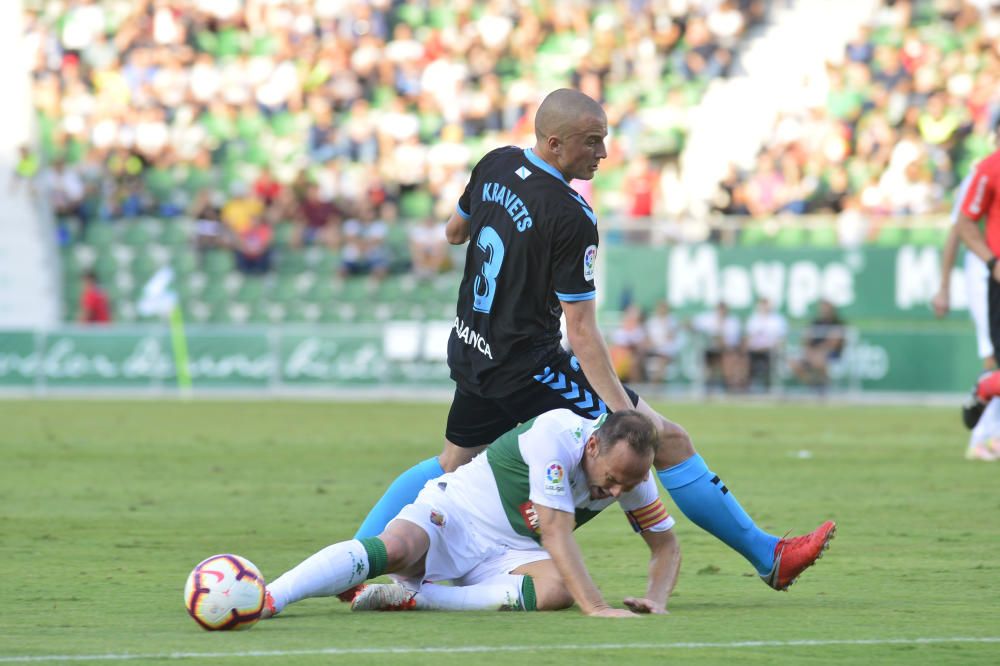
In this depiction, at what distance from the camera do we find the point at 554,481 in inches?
254

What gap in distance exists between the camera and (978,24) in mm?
29484

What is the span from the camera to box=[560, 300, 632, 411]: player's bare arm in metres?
6.72

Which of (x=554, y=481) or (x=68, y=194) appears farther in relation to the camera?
(x=68, y=194)

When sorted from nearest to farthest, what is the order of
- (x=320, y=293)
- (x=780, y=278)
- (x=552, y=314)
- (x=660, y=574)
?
(x=660, y=574) → (x=552, y=314) → (x=780, y=278) → (x=320, y=293)

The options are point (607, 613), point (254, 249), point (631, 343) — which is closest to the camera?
point (607, 613)

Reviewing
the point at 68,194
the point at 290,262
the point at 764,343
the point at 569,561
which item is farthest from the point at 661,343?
the point at 569,561

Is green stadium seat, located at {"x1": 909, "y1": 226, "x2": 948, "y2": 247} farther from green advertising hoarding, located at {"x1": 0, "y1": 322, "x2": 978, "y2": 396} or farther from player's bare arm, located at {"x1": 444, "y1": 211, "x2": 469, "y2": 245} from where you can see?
player's bare arm, located at {"x1": 444, "y1": 211, "x2": 469, "y2": 245}

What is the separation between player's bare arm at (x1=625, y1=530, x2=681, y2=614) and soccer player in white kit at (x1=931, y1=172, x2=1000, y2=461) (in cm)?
618

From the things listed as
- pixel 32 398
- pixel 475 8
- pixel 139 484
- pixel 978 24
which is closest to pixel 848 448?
pixel 139 484

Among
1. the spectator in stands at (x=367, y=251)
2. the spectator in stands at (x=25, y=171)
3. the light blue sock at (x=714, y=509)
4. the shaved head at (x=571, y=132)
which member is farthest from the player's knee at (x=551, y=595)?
the spectator in stands at (x=25, y=171)

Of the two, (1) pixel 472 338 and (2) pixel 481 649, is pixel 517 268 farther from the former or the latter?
(2) pixel 481 649

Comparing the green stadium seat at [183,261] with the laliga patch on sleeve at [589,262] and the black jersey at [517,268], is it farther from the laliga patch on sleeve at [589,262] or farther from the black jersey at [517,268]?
the laliga patch on sleeve at [589,262]

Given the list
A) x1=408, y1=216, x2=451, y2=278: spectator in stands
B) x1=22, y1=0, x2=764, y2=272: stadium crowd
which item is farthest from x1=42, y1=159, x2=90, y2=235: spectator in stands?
x1=408, y1=216, x2=451, y2=278: spectator in stands

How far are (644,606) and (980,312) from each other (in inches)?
295
